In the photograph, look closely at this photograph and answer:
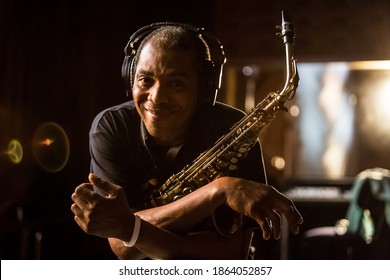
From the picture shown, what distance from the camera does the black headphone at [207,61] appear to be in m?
1.68

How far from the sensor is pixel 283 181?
9.74 feet

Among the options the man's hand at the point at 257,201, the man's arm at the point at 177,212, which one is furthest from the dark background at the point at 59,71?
the man's hand at the point at 257,201

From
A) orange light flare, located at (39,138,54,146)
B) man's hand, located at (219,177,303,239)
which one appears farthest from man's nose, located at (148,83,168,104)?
orange light flare, located at (39,138,54,146)

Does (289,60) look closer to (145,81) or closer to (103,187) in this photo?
(145,81)

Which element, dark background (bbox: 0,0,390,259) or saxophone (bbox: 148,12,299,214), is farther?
dark background (bbox: 0,0,390,259)

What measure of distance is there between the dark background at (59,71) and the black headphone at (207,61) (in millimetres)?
82

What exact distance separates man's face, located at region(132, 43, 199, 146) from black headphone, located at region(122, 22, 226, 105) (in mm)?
31

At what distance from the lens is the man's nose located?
1.66 m

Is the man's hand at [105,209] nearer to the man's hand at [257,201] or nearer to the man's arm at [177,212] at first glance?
the man's arm at [177,212]

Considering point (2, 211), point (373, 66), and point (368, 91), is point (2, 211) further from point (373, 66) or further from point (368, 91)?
point (368, 91)

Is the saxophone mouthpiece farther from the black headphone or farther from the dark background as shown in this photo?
the black headphone

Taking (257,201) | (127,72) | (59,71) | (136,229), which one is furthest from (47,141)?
(257,201)

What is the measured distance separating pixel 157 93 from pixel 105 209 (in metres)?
0.37
